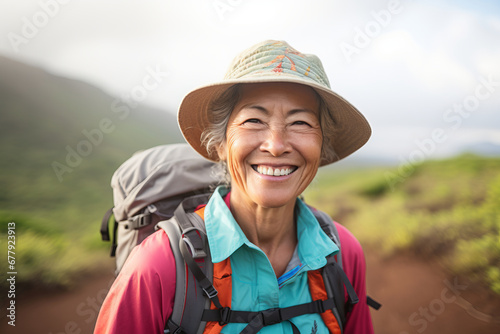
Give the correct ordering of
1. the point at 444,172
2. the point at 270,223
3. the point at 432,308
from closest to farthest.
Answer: the point at 270,223 → the point at 432,308 → the point at 444,172

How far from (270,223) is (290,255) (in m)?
0.23

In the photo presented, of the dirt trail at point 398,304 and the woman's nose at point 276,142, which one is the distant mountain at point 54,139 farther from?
the woman's nose at point 276,142

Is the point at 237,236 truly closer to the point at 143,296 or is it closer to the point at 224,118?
the point at 143,296

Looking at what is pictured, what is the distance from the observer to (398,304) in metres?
4.57

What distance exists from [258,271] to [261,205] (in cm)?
32

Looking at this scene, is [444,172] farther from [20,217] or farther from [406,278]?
[20,217]

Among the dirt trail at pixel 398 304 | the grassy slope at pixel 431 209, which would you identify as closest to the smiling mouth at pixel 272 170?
the dirt trail at pixel 398 304

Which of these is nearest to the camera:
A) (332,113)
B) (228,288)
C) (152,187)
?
(228,288)

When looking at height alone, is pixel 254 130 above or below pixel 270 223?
above

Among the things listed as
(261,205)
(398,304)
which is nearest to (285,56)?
(261,205)

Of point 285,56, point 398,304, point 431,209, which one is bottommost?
point 398,304

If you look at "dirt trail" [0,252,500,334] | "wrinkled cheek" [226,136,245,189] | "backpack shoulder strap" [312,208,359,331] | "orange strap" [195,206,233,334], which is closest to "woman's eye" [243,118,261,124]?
"wrinkled cheek" [226,136,245,189]

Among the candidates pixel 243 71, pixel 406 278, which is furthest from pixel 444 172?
pixel 243 71

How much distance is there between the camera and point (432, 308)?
4.36m
